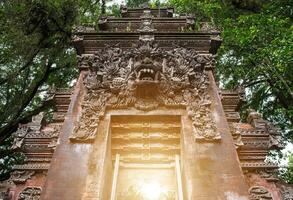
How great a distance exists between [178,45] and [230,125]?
10.2 feet

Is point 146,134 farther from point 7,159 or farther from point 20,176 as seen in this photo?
point 7,159

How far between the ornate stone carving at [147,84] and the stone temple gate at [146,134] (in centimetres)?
3

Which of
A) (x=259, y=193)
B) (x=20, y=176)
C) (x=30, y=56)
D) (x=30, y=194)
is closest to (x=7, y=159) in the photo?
(x=30, y=56)

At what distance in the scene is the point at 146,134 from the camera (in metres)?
8.48

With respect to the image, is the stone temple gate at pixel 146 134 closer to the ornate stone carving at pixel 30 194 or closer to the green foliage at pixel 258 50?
the ornate stone carving at pixel 30 194

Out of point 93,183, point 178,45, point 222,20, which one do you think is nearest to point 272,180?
point 93,183

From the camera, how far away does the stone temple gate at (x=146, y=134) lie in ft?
22.9

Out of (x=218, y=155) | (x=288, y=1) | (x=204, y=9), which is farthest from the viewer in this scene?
(x=204, y=9)

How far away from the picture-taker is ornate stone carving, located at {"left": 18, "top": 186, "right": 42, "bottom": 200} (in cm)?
727

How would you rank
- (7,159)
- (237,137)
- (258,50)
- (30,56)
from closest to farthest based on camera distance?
1. (237,137)
2. (258,50)
3. (30,56)
4. (7,159)

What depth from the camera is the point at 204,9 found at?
16312 mm

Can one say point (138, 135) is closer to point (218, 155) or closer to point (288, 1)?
point (218, 155)

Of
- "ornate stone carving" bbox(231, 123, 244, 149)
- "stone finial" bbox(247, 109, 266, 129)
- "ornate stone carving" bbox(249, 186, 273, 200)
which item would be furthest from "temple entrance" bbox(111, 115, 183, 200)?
"stone finial" bbox(247, 109, 266, 129)

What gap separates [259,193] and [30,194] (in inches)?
198
